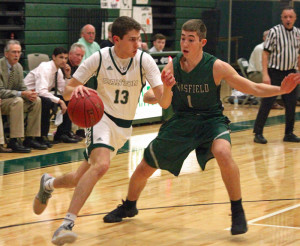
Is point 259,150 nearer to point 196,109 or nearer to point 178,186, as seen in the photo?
point 178,186

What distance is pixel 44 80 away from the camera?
10102mm

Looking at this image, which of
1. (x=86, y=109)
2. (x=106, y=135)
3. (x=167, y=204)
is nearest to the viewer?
(x=86, y=109)

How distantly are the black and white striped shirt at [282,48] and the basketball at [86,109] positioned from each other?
569cm

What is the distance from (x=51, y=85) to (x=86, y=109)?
539 cm

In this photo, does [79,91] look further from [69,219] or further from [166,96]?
[69,219]

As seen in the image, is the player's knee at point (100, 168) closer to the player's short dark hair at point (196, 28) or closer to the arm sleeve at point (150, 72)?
the arm sleeve at point (150, 72)

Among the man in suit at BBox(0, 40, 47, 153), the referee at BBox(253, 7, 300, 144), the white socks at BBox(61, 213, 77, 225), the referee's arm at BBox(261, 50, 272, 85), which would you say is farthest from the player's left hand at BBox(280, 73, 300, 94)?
the man in suit at BBox(0, 40, 47, 153)

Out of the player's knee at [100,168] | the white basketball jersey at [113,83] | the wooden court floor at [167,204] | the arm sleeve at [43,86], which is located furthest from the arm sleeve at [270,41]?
the player's knee at [100,168]

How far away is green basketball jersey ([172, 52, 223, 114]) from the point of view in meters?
5.61

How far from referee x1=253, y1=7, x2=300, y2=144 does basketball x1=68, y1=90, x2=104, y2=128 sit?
216 inches

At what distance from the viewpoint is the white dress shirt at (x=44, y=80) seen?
10.0 metres

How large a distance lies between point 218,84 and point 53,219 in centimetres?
189

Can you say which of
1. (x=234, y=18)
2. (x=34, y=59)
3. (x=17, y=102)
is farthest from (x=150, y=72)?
(x=234, y=18)

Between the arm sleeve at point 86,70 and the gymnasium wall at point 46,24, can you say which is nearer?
the arm sleeve at point 86,70
